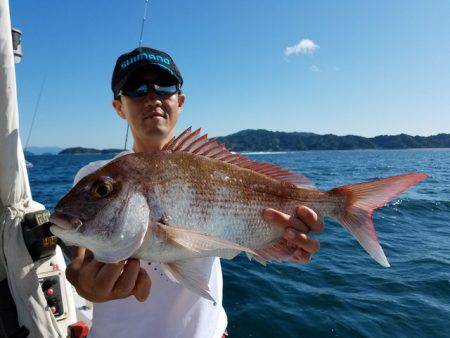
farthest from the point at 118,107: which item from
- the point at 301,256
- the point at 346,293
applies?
the point at 346,293

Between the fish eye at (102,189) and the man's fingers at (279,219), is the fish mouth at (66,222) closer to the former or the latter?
the fish eye at (102,189)

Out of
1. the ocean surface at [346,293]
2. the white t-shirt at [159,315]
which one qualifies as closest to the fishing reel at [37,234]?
the white t-shirt at [159,315]

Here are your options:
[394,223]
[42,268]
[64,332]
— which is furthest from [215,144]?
[394,223]

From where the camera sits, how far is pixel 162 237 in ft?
6.42

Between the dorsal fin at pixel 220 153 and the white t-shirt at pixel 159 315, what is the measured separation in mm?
808

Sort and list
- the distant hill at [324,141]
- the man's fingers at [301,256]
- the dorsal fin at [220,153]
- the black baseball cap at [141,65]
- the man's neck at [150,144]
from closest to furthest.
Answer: the dorsal fin at [220,153] < the man's fingers at [301,256] < the black baseball cap at [141,65] < the man's neck at [150,144] < the distant hill at [324,141]

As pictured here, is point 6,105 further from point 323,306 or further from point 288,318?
point 323,306

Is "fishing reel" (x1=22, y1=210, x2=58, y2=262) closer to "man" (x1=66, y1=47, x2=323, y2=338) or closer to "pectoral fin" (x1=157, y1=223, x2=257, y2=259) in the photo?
"man" (x1=66, y1=47, x2=323, y2=338)

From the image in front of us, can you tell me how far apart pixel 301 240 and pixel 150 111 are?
1.68m

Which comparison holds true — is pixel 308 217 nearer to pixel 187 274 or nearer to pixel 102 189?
pixel 187 274

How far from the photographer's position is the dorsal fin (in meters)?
2.29

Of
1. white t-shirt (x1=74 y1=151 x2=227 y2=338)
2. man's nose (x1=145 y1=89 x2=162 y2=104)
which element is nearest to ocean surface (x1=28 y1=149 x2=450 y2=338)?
white t-shirt (x1=74 y1=151 x2=227 y2=338)

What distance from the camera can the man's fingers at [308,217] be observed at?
2.42 m

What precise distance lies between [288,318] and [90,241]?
16.1ft
